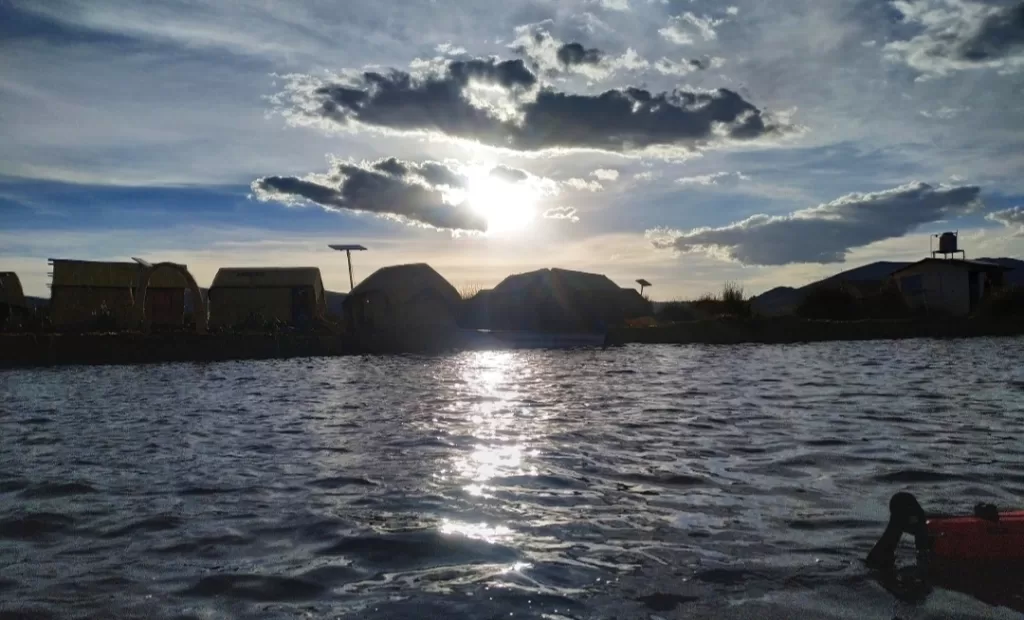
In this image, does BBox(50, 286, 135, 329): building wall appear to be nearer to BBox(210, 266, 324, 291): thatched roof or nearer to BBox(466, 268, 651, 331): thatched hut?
BBox(210, 266, 324, 291): thatched roof

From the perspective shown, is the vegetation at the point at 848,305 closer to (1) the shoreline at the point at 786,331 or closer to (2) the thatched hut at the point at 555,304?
(1) the shoreline at the point at 786,331

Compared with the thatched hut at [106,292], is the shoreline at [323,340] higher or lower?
lower

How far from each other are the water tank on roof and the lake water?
39.5 meters

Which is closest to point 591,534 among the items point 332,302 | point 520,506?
point 520,506

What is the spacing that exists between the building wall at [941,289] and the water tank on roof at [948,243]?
2596 mm

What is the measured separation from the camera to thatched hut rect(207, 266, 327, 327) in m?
39.3

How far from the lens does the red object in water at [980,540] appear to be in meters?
4.79

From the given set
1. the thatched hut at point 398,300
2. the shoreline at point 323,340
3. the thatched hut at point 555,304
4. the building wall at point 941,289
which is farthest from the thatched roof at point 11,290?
the building wall at point 941,289

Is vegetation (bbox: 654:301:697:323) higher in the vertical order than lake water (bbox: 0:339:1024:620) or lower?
higher

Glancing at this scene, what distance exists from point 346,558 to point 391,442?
4.67 meters

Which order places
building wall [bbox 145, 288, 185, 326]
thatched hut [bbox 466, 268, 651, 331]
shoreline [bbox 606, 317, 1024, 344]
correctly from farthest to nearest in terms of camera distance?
thatched hut [bbox 466, 268, 651, 331] → building wall [bbox 145, 288, 185, 326] → shoreline [bbox 606, 317, 1024, 344]

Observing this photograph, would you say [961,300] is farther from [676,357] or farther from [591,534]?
[591,534]

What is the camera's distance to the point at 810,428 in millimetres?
10555

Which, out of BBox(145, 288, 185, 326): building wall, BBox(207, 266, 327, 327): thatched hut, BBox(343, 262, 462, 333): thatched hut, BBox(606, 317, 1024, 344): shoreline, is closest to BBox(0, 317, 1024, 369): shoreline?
BBox(606, 317, 1024, 344): shoreline
